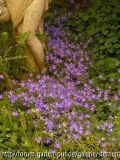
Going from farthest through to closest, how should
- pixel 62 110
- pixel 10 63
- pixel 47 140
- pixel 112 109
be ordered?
pixel 10 63
pixel 112 109
pixel 62 110
pixel 47 140

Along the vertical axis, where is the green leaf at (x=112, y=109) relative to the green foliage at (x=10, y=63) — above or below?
below

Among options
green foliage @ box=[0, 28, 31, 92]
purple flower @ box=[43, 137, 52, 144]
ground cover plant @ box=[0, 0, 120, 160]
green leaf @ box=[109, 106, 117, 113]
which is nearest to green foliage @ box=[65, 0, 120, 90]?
ground cover plant @ box=[0, 0, 120, 160]

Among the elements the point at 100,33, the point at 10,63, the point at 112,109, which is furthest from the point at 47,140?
the point at 100,33

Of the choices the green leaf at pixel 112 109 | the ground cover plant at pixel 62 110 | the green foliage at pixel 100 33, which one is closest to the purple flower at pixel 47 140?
the ground cover plant at pixel 62 110

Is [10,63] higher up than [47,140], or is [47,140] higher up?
[10,63]

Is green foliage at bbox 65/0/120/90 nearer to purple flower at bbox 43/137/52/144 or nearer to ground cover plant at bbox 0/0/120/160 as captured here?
ground cover plant at bbox 0/0/120/160

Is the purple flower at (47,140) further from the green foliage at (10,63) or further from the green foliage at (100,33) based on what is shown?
the green foliage at (100,33)

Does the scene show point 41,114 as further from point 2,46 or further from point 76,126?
point 2,46

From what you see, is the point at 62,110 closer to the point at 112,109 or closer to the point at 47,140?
the point at 47,140

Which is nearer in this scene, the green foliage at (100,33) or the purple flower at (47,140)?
the purple flower at (47,140)
